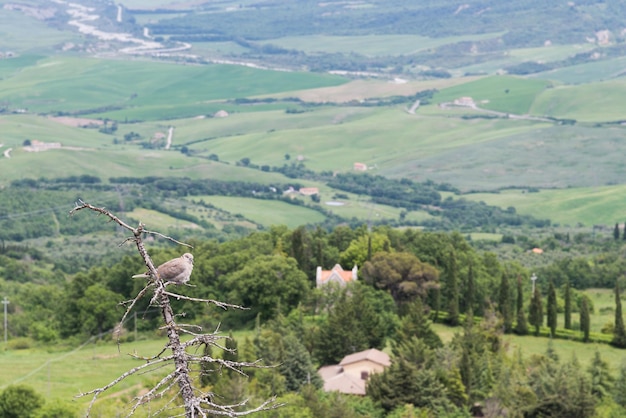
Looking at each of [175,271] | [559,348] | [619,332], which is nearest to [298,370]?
[559,348]

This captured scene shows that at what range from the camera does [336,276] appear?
2980 inches

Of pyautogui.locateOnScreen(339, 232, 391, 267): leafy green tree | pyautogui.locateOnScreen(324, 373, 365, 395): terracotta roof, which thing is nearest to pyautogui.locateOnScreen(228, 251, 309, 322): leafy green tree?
pyautogui.locateOnScreen(339, 232, 391, 267): leafy green tree

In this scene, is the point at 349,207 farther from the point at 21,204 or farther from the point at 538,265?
the point at 538,265

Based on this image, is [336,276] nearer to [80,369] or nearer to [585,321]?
[585,321]

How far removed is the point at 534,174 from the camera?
18962cm

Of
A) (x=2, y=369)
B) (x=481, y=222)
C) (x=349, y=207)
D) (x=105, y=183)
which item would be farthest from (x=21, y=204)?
(x=2, y=369)

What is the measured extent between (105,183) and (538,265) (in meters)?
87.2

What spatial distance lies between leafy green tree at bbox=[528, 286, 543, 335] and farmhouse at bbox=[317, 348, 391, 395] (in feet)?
37.6

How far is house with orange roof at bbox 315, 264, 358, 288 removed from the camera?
75562 mm

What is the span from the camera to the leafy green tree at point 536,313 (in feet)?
236

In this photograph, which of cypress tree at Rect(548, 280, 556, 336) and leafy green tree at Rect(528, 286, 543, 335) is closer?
cypress tree at Rect(548, 280, 556, 336)

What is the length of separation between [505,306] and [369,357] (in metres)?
13.1

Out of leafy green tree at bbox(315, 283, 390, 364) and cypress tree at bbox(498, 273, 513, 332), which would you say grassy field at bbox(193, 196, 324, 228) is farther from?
leafy green tree at bbox(315, 283, 390, 364)

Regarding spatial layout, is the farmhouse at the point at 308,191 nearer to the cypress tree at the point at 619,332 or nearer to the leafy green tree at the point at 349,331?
Result: the cypress tree at the point at 619,332
